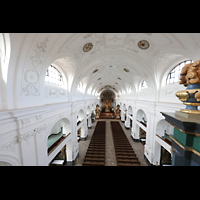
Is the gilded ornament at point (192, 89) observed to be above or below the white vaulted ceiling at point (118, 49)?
below

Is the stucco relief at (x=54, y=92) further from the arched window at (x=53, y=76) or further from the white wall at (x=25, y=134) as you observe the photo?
the white wall at (x=25, y=134)

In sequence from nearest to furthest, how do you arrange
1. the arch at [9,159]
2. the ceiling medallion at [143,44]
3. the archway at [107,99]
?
the arch at [9,159], the ceiling medallion at [143,44], the archway at [107,99]

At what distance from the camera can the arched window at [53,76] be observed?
5228 mm

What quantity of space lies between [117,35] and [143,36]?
1.37 metres

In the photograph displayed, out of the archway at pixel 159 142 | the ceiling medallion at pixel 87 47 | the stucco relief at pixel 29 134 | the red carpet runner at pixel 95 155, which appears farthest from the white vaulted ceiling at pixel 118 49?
the red carpet runner at pixel 95 155

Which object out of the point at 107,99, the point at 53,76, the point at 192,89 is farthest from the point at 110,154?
the point at 107,99

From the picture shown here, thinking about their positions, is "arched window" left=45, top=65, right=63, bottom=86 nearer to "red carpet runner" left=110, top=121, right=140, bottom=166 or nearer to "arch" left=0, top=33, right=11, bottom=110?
"arch" left=0, top=33, right=11, bottom=110

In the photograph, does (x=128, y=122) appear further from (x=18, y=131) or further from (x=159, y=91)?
(x=18, y=131)

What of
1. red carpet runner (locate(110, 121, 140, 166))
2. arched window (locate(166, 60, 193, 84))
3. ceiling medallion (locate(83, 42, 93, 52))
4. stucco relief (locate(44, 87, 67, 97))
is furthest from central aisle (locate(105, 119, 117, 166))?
ceiling medallion (locate(83, 42, 93, 52))

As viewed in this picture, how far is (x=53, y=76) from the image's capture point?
226 inches

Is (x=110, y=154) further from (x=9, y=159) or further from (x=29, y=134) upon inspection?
(x=9, y=159)

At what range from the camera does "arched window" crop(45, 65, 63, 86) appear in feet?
17.2

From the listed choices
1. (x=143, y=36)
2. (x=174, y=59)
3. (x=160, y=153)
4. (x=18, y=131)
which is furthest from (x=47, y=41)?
(x=160, y=153)

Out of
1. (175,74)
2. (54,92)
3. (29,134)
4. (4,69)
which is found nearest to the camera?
(4,69)
